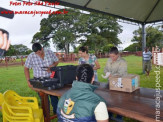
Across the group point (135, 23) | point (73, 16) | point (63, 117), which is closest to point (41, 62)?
point (63, 117)

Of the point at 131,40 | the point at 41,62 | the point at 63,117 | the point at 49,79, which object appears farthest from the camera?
the point at 131,40

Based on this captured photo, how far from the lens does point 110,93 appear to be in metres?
2.00

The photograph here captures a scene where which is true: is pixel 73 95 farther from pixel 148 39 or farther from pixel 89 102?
pixel 148 39

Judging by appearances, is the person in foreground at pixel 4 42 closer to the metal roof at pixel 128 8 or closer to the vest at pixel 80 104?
the metal roof at pixel 128 8

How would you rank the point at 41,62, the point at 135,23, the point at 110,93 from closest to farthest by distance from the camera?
the point at 110,93 < the point at 41,62 < the point at 135,23

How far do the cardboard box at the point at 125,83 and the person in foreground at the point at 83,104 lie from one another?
845 mm

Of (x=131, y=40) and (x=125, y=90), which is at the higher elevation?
(x=131, y=40)

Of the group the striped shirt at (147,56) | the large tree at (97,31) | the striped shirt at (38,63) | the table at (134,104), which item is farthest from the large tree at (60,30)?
the table at (134,104)

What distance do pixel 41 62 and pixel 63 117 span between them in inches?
72.6

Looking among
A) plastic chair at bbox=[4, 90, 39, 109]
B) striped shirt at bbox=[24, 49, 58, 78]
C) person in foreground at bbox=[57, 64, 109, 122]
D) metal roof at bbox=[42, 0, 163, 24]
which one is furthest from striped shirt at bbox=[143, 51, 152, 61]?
person in foreground at bbox=[57, 64, 109, 122]

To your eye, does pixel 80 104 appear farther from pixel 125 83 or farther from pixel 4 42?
pixel 4 42

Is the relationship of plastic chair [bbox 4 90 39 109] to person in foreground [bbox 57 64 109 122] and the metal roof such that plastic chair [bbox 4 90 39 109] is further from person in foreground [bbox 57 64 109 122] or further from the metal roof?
the metal roof

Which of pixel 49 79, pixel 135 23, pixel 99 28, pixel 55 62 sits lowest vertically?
pixel 49 79

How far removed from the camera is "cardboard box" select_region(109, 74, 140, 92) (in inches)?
79.0
